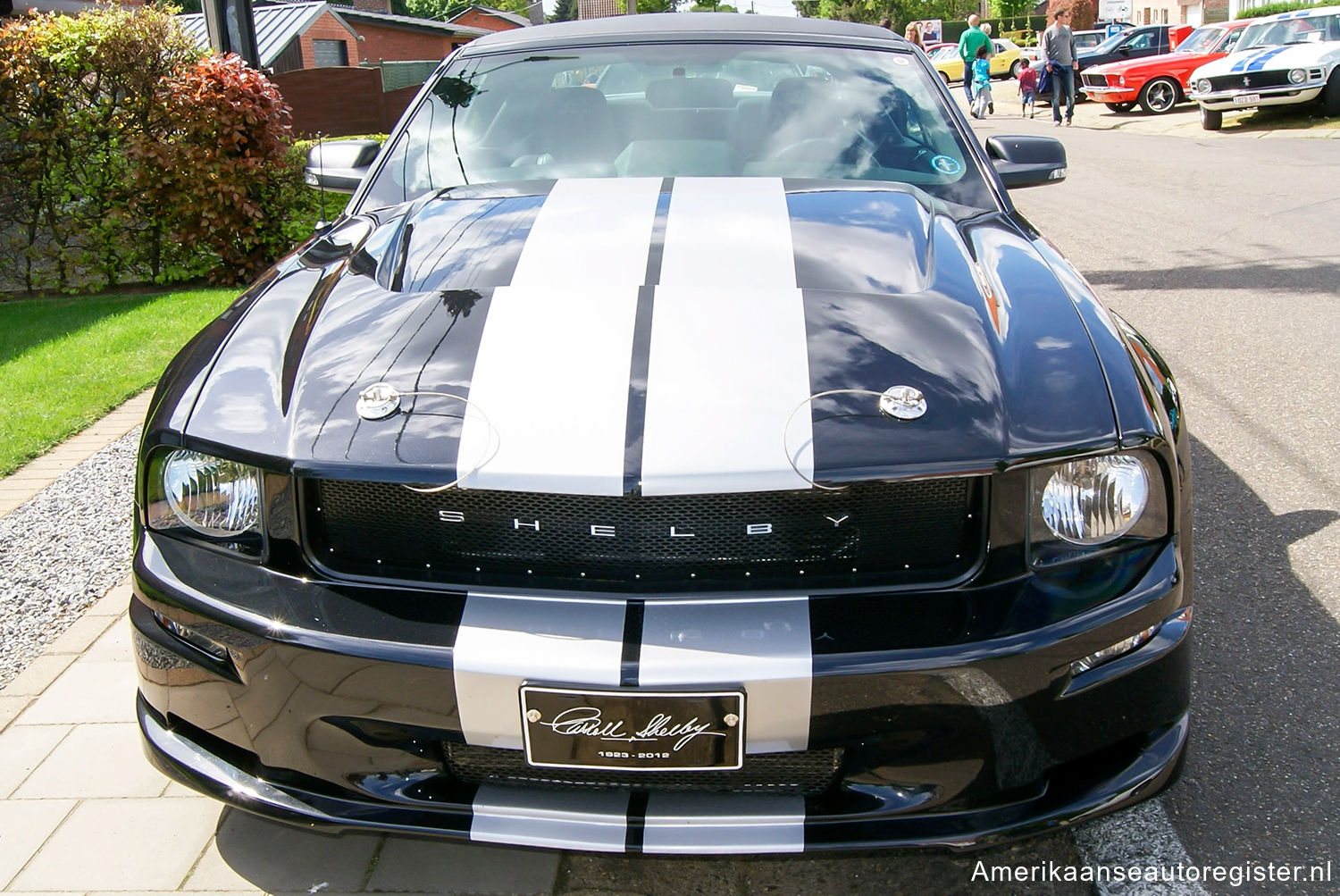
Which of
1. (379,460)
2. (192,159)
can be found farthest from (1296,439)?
Answer: (192,159)

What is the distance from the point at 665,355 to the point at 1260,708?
1626mm

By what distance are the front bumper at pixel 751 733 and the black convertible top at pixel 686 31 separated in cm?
216

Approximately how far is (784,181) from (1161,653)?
146 centimetres

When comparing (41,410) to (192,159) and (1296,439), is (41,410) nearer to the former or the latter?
(192,159)

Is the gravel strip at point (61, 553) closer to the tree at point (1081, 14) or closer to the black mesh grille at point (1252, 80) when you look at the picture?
the black mesh grille at point (1252, 80)

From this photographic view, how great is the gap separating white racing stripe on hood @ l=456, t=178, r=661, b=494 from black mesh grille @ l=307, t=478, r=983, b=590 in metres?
0.07

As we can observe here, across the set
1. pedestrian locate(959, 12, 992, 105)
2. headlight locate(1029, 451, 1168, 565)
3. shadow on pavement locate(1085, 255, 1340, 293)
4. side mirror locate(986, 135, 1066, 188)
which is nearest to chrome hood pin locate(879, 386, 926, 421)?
headlight locate(1029, 451, 1168, 565)

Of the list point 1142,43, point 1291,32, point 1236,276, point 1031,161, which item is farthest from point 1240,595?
point 1142,43

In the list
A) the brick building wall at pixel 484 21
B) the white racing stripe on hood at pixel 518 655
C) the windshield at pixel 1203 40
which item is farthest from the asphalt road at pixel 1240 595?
the brick building wall at pixel 484 21

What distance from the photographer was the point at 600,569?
173 centimetres

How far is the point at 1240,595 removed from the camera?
2.93m

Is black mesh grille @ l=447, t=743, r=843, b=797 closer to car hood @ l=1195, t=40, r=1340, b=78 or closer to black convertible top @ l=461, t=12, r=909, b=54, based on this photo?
black convertible top @ l=461, t=12, r=909, b=54

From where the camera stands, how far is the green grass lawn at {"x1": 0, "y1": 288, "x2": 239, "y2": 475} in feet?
15.4

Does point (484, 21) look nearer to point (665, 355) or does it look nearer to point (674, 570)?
point (665, 355)
